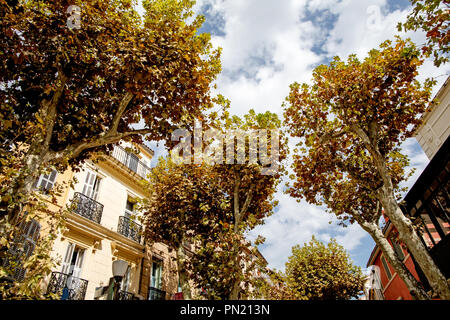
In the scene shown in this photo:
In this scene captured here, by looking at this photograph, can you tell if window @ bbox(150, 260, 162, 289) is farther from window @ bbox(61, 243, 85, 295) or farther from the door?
the door

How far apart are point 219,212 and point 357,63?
7.80 m

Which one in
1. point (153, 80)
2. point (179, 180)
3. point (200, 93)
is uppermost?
point (179, 180)

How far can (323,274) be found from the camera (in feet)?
75.6

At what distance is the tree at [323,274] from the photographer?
2266cm

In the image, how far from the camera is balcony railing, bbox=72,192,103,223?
40.8 feet

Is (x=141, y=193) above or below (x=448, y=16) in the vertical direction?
above

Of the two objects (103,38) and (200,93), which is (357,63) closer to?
(200,93)

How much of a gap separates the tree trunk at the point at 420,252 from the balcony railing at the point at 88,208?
39.5 feet

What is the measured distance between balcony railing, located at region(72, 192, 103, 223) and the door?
0.37m

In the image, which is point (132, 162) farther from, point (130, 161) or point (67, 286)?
point (67, 286)

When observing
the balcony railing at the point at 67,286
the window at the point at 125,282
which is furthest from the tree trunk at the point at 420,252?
the window at the point at 125,282

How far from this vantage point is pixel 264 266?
9.65 m

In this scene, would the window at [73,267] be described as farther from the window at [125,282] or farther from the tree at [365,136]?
the tree at [365,136]
